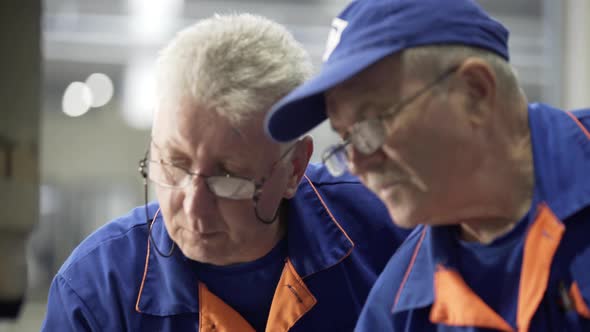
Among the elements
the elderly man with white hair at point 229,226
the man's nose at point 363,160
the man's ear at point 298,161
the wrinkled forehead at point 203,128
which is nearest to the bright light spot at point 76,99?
the elderly man with white hair at point 229,226

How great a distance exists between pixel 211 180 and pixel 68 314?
1.37 ft

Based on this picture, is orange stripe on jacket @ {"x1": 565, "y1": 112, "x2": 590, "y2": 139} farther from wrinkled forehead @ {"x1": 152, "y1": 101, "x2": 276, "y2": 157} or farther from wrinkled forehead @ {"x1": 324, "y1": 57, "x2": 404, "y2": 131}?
wrinkled forehead @ {"x1": 152, "y1": 101, "x2": 276, "y2": 157}

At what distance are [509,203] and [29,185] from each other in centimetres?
76

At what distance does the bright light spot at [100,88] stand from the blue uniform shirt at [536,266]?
376cm

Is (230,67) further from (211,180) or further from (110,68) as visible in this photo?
(110,68)

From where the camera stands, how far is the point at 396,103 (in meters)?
1.15

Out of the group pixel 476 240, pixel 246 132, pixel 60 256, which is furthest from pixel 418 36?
pixel 60 256

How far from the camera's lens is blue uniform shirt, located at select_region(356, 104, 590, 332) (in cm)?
115

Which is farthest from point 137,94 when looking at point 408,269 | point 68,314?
point 408,269

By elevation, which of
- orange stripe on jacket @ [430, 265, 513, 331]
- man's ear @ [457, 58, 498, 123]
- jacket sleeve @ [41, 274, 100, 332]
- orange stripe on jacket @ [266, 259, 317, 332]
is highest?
man's ear @ [457, 58, 498, 123]

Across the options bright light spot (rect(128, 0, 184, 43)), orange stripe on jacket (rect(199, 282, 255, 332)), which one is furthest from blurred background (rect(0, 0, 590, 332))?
orange stripe on jacket (rect(199, 282, 255, 332))

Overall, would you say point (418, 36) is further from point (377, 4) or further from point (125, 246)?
point (125, 246)

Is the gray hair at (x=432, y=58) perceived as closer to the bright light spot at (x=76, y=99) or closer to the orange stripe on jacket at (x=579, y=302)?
the orange stripe on jacket at (x=579, y=302)

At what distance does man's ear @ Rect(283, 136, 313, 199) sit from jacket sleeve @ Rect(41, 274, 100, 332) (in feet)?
1.48
